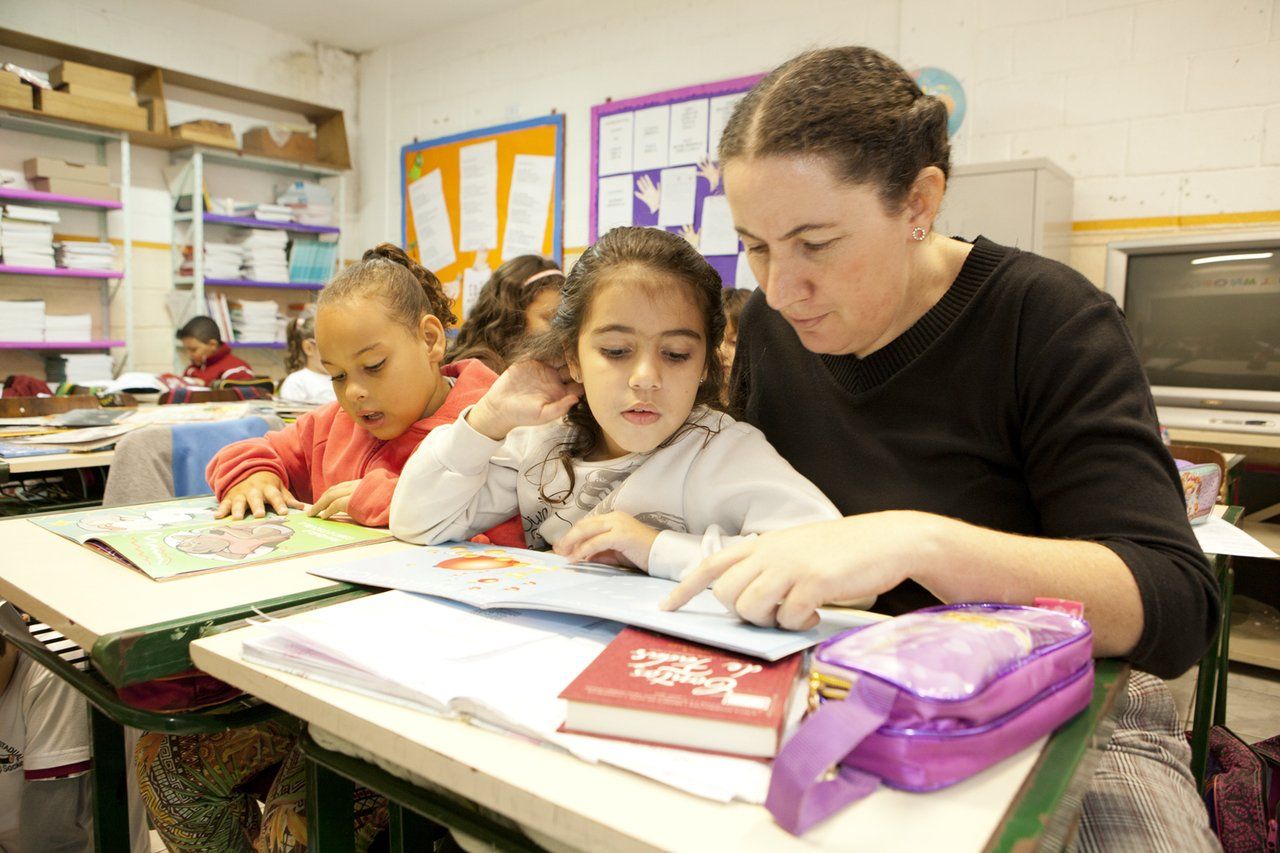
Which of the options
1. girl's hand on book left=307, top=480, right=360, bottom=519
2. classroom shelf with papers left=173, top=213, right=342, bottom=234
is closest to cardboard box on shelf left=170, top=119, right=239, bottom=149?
classroom shelf with papers left=173, top=213, right=342, bottom=234

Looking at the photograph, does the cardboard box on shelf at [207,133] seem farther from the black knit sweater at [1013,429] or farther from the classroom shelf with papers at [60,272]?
the black knit sweater at [1013,429]

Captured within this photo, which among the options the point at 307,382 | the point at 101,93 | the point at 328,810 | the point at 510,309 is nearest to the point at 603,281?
the point at 328,810

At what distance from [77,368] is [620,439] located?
4.83 m

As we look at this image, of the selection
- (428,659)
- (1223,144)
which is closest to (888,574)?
(428,659)

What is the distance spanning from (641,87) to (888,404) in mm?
4020

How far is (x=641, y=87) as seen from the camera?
4629 millimetres

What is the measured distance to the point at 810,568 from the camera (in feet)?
2.16

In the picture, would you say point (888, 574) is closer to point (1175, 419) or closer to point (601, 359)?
point (601, 359)

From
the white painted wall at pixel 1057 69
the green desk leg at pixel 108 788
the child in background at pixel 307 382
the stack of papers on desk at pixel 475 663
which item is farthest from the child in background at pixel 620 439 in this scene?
the white painted wall at pixel 1057 69

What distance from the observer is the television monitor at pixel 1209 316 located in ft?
9.00

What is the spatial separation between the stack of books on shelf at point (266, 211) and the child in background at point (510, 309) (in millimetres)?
3498

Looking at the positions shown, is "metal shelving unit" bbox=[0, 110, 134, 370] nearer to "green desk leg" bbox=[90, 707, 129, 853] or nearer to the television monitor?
"green desk leg" bbox=[90, 707, 129, 853]

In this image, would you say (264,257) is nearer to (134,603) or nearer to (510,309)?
(510,309)

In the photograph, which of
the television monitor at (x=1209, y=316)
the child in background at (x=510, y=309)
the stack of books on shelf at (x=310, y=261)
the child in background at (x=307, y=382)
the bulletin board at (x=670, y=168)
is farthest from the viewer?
the stack of books on shelf at (x=310, y=261)
